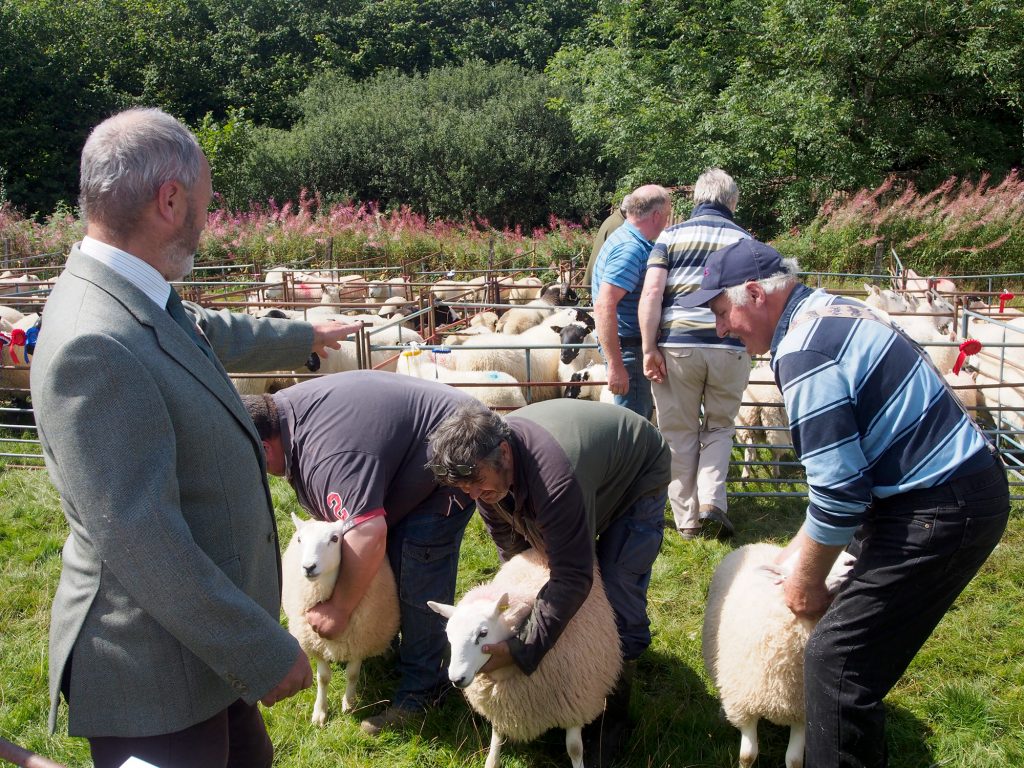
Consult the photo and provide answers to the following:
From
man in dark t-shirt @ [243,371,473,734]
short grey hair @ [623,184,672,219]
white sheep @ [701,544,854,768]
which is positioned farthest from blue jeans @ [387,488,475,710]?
short grey hair @ [623,184,672,219]

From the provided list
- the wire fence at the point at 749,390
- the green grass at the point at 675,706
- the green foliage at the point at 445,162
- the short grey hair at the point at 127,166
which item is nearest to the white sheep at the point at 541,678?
the green grass at the point at 675,706

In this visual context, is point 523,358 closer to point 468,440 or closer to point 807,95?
point 468,440

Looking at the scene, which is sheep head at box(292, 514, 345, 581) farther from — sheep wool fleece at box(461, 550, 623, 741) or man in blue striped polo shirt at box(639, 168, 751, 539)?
man in blue striped polo shirt at box(639, 168, 751, 539)

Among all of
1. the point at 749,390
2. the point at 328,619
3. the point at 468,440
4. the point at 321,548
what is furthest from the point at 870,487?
the point at 749,390

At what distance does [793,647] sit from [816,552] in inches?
25.6

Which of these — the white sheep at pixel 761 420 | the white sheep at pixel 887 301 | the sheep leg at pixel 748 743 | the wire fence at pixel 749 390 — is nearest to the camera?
→ the sheep leg at pixel 748 743

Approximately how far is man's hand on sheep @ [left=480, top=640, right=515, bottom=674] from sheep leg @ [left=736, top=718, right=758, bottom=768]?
890 millimetres

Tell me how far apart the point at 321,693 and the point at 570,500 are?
156cm

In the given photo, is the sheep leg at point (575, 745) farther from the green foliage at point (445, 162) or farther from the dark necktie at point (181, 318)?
the green foliage at point (445, 162)

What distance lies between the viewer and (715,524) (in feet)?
15.8

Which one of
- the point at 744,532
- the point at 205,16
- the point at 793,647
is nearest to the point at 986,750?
the point at 793,647

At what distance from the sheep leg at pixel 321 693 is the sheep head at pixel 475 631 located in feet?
2.77

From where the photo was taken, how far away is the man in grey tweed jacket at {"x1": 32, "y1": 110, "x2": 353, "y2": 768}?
144cm

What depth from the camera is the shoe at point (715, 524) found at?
4664 millimetres
